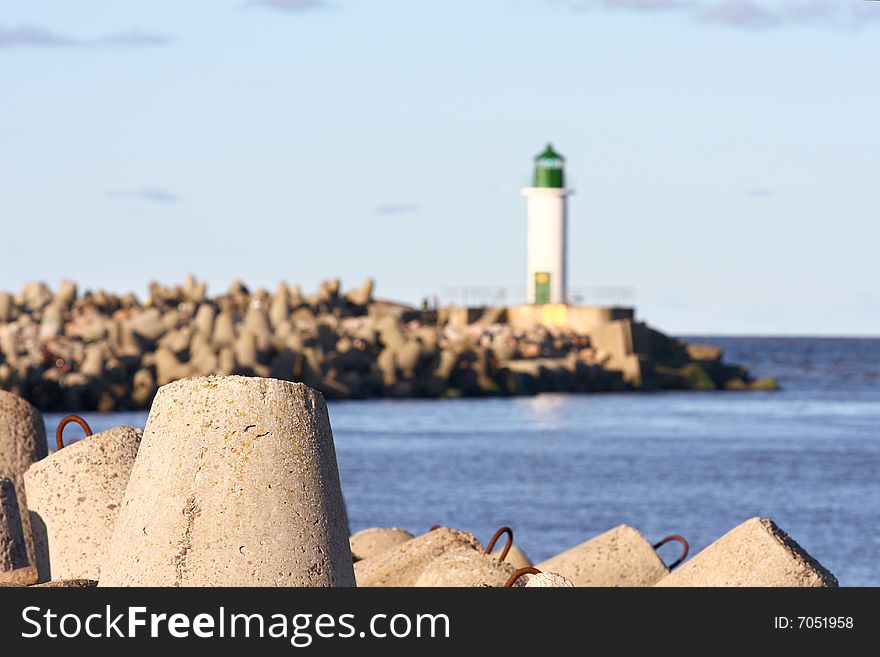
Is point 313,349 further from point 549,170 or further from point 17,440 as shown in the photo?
point 17,440

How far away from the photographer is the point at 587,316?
5403 centimetres

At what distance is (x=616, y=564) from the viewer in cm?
762

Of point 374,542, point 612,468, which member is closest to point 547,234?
point 612,468

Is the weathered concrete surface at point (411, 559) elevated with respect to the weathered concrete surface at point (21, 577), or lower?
lower

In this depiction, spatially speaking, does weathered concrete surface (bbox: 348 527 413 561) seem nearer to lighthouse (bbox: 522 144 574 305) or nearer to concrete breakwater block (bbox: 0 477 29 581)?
concrete breakwater block (bbox: 0 477 29 581)

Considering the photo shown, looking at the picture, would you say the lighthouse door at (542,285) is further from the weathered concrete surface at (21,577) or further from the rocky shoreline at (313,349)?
the weathered concrete surface at (21,577)

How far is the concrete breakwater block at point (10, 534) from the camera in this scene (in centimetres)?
604

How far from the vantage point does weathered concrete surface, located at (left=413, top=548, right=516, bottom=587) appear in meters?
6.22

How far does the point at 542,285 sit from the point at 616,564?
152 ft

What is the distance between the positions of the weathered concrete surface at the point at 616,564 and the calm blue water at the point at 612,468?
7499mm

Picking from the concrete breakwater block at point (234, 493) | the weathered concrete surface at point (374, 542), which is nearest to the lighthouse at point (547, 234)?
the weathered concrete surface at point (374, 542)

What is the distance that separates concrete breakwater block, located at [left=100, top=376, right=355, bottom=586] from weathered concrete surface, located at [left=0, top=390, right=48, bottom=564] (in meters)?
2.17
